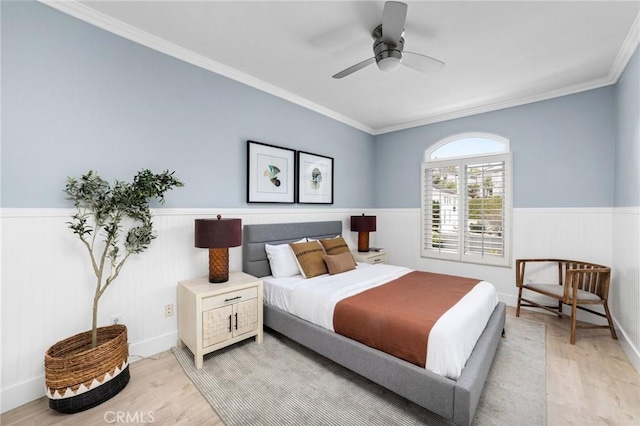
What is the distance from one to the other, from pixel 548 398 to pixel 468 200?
2788mm

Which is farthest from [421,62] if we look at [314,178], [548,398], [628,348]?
[628,348]

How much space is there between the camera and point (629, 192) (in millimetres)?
2641

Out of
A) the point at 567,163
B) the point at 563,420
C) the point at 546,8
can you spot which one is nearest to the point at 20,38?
the point at 546,8

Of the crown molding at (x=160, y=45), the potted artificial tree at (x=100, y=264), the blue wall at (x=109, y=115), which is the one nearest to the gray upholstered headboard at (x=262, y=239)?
the blue wall at (x=109, y=115)

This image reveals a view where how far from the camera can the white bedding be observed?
1715 mm

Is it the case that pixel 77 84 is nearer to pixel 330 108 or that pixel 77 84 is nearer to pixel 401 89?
pixel 330 108

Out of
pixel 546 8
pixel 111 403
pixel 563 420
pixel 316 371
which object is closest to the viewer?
pixel 563 420

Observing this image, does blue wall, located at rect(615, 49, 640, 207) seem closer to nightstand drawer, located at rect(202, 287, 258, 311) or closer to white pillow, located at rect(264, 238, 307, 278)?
white pillow, located at rect(264, 238, 307, 278)

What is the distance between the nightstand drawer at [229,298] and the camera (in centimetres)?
237

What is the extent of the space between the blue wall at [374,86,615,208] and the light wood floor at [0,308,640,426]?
1.85m

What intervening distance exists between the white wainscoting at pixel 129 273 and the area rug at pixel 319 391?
0.66m

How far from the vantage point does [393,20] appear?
191 centimetres

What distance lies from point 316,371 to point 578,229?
12.0 feet

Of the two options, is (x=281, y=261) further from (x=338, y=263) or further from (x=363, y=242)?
(x=363, y=242)
